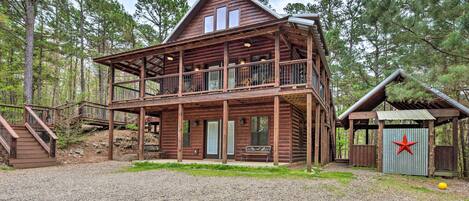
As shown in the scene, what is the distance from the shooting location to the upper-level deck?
11.3m

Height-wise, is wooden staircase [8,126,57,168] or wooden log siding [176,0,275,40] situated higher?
wooden log siding [176,0,275,40]

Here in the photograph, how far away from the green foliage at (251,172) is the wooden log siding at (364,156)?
3691 mm

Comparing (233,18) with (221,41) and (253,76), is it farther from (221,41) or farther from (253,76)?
(221,41)

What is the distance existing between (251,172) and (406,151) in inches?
230

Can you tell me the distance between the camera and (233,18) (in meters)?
16.4

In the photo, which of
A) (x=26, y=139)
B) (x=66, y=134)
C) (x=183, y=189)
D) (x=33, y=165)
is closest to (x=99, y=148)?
(x=66, y=134)

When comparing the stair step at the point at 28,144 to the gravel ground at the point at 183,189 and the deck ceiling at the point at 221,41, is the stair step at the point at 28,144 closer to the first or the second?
the gravel ground at the point at 183,189

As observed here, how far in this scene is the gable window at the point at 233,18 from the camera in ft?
53.4

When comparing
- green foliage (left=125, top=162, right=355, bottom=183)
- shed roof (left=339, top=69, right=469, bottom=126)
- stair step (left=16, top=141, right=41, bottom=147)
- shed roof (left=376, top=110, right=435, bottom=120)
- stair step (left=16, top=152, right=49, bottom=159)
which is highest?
shed roof (left=339, top=69, right=469, bottom=126)

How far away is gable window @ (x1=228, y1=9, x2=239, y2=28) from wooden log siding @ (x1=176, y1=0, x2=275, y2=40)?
20 cm

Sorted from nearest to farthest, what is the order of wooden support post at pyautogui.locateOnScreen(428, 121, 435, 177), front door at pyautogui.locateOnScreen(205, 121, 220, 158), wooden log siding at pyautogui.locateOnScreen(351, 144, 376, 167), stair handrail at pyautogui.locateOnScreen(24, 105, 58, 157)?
1. wooden support post at pyautogui.locateOnScreen(428, 121, 435, 177)
2. stair handrail at pyautogui.locateOnScreen(24, 105, 58, 157)
3. wooden log siding at pyautogui.locateOnScreen(351, 144, 376, 167)
4. front door at pyautogui.locateOnScreen(205, 121, 220, 158)

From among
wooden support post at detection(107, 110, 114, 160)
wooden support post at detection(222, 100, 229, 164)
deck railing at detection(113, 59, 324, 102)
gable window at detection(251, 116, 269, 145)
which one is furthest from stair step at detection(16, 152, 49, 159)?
gable window at detection(251, 116, 269, 145)

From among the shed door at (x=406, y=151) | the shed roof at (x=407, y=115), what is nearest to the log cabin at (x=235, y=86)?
the shed roof at (x=407, y=115)

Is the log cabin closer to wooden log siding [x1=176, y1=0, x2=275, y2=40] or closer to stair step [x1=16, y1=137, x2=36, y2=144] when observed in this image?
wooden log siding [x1=176, y1=0, x2=275, y2=40]
